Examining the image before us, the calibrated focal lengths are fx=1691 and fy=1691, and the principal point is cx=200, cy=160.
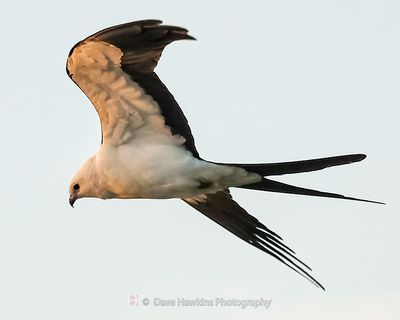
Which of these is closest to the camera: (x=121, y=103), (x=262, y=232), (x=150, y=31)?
(x=150, y=31)

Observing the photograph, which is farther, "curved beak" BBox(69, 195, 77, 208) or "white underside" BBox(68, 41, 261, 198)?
"curved beak" BBox(69, 195, 77, 208)

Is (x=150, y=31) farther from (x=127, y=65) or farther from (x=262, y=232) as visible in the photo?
(x=262, y=232)

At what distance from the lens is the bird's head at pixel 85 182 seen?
17.4m

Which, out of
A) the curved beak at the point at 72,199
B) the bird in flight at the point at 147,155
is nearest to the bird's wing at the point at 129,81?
the bird in flight at the point at 147,155

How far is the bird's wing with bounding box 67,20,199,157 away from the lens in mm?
15805

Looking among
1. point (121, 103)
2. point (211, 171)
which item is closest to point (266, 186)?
point (211, 171)

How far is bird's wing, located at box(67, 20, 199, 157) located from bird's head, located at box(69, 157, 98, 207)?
1.47 ft

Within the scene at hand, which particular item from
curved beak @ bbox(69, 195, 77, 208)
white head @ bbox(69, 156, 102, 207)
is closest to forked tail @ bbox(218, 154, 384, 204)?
white head @ bbox(69, 156, 102, 207)

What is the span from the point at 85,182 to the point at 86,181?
2 centimetres

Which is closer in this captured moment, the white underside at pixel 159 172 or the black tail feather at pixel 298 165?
the black tail feather at pixel 298 165

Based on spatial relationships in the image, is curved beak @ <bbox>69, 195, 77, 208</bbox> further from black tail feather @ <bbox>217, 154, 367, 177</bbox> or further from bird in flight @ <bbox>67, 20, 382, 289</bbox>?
black tail feather @ <bbox>217, 154, 367, 177</bbox>

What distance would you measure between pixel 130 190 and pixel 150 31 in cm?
208

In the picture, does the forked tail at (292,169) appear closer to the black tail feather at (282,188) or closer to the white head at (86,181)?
the black tail feather at (282,188)

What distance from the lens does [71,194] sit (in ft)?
58.5
